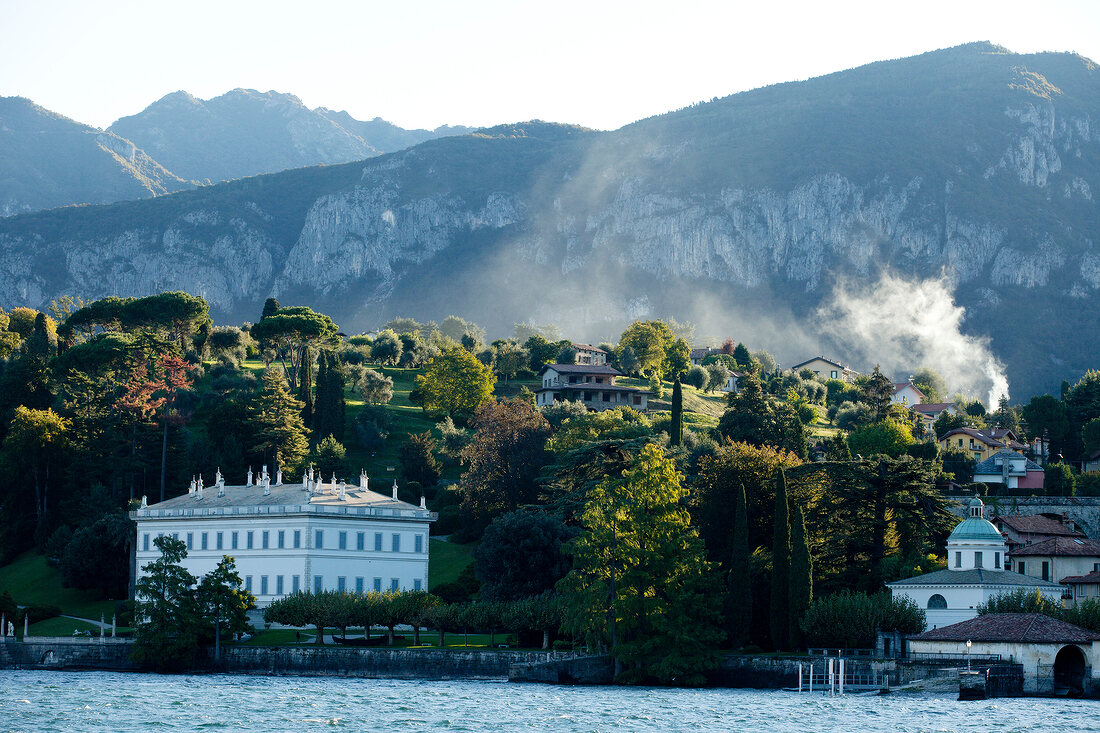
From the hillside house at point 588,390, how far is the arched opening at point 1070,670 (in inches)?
3350

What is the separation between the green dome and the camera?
8231 centimetres

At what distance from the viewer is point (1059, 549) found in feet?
302

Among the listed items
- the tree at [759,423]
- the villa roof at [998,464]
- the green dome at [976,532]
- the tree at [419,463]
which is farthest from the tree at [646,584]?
the villa roof at [998,464]

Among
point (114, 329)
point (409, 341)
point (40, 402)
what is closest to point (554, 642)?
point (40, 402)

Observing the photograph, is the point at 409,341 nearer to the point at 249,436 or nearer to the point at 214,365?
the point at 214,365

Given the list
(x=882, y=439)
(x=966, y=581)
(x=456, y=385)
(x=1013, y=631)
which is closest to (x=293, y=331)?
(x=456, y=385)

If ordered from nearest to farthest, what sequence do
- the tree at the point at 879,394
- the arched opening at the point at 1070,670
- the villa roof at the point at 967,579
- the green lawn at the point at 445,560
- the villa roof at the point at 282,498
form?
the arched opening at the point at 1070,670, the villa roof at the point at 967,579, the villa roof at the point at 282,498, the green lawn at the point at 445,560, the tree at the point at 879,394

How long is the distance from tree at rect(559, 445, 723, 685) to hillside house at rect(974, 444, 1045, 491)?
4826 centimetres

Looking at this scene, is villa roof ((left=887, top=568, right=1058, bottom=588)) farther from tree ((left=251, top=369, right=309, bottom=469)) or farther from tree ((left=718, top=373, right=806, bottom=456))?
tree ((left=251, top=369, right=309, bottom=469))

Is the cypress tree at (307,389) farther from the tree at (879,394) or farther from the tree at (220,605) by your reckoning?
the tree at (879,394)

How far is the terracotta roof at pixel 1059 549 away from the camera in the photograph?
3602 inches

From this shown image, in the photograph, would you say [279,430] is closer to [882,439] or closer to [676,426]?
[676,426]

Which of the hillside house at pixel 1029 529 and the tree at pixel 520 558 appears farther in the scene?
the hillside house at pixel 1029 529

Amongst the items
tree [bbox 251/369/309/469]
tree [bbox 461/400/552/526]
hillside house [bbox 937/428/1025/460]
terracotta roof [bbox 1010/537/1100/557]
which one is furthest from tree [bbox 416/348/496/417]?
terracotta roof [bbox 1010/537/1100/557]
